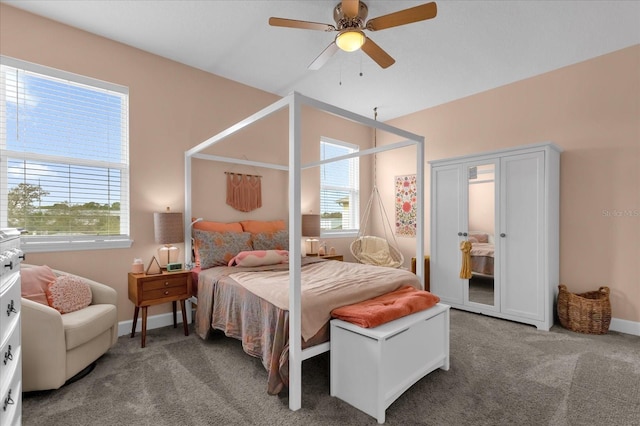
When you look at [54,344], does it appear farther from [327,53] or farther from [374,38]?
[374,38]

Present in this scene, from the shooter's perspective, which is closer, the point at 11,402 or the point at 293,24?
the point at 11,402

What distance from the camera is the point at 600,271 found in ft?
11.1

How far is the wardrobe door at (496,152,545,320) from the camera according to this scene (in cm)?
337

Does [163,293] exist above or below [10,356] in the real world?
below

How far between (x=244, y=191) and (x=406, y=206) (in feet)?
8.73

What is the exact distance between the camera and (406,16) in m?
2.11

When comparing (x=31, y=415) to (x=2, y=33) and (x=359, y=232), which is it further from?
(x=359, y=232)

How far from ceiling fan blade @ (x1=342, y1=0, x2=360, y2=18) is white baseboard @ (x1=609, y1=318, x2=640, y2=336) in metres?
3.90

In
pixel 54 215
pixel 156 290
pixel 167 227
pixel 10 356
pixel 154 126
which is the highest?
pixel 154 126

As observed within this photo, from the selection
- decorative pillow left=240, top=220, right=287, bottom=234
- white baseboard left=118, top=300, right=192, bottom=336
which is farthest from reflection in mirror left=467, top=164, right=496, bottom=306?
white baseboard left=118, top=300, right=192, bottom=336

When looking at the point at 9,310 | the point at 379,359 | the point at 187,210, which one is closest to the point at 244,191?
the point at 187,210

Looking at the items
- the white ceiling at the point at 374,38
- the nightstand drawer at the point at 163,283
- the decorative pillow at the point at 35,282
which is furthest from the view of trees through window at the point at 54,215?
the white ceiling at the point at 374,38

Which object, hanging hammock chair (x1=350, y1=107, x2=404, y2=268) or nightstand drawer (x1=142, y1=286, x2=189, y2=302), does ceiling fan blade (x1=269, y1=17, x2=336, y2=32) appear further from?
hanging hammock chair (x1=350, y1=107, x2=404, y2=268)

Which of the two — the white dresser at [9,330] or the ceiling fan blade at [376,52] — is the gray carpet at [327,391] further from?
the ceiling fan blade at [376,52]
